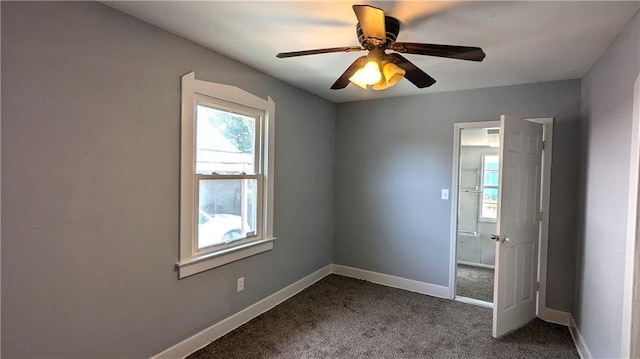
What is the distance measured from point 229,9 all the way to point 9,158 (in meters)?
1.32

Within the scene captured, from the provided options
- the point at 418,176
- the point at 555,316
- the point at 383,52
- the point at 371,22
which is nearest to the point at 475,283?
the point at 555,316

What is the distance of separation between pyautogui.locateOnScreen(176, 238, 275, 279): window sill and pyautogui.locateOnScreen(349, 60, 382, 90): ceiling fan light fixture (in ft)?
5.64

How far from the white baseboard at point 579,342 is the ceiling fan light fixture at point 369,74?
8.14 feet

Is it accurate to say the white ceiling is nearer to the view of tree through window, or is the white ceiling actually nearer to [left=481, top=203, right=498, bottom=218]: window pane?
the view of tree through window

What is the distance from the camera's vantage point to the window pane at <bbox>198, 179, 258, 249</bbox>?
8.08 feet

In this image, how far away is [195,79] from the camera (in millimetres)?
2281

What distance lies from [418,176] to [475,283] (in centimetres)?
170

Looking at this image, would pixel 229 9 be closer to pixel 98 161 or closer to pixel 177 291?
pixel 98 161

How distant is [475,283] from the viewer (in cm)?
409

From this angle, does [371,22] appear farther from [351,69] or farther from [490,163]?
[490,163]

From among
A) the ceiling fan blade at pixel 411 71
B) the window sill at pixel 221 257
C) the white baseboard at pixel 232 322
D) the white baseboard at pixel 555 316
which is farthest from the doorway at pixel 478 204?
the window sill at pixel 221 257

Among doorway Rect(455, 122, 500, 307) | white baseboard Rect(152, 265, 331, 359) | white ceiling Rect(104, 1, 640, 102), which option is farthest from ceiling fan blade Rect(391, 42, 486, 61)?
doorway Rect(455, 122, 500, 307)

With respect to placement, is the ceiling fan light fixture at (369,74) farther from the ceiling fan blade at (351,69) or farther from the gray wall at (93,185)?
the gray wall at (93,185)

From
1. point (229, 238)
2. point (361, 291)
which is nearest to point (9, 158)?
point (229, 238)
